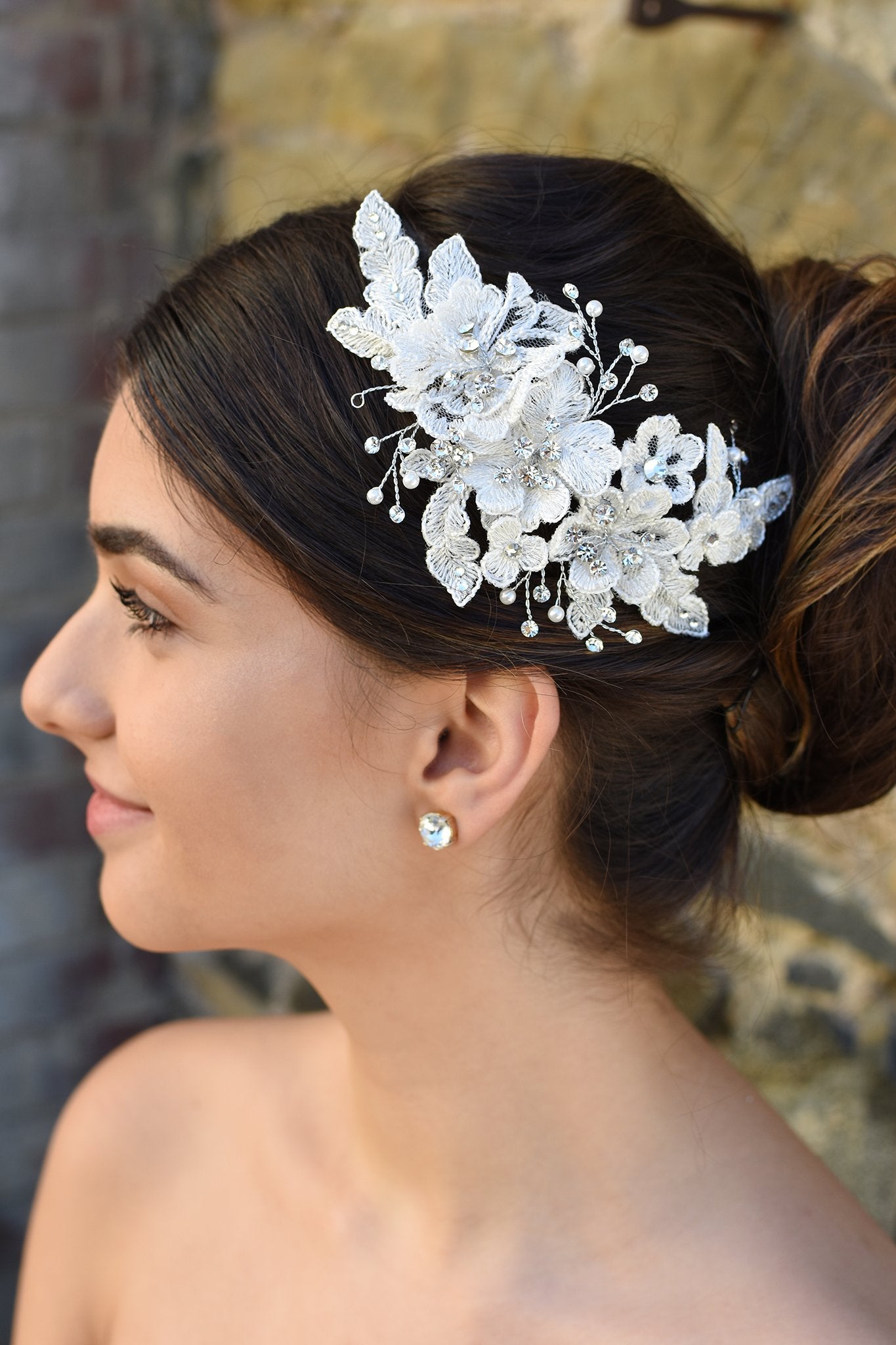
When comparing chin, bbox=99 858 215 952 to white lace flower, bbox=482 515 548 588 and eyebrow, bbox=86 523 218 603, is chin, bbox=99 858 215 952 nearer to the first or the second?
eyebrow, bbox=86 523 218 603

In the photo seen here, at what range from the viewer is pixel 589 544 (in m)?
1.04

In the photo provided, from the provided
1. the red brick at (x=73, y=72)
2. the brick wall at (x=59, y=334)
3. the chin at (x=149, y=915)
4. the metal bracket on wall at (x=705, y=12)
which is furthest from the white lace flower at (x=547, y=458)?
the red brick at (x=73, y=72)

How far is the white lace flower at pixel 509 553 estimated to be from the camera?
3.28 feet

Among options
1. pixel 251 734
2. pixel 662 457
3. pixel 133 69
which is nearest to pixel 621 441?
pixel 662 457

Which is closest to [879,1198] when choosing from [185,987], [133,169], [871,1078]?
[871,1078]

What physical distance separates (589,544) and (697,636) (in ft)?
0.44

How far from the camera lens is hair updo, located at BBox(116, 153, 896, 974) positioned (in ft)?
3.34

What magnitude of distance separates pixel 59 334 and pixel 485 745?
1438mm

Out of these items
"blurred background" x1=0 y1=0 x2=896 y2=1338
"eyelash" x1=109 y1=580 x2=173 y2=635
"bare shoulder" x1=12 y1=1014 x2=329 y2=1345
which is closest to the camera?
"eyelash" x1=109 y1=580 x2=173 y2=635

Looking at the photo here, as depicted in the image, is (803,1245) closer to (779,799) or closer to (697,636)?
(779,799)

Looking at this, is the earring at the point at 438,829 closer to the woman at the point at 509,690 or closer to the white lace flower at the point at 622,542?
the woman at the point at 509,690

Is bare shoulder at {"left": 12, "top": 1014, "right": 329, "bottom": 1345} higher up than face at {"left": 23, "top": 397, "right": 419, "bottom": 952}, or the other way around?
face at {"left": 23, "top": 397, "right": 419, "bottom": 952}

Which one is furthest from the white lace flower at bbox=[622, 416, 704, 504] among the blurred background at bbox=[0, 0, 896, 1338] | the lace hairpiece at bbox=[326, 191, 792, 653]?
the blurred background at bbox=[0, 0, 896, 1338]

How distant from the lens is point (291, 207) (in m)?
2.12
